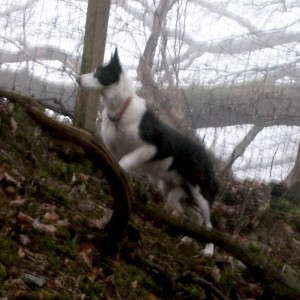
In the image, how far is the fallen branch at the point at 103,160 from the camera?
3.58 m

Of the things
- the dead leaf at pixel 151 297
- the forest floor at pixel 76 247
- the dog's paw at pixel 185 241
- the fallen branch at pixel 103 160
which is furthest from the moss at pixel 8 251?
the dog's paw at pixel 185 241

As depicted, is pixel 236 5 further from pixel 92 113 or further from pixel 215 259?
pixel 215 259

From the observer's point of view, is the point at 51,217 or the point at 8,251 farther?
the point at 51,217

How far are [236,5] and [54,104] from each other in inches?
135

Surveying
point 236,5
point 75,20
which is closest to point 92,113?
point 75,20

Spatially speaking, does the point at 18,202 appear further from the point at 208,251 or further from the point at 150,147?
the point at 150,147

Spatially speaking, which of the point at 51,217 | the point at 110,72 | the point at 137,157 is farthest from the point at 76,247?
the point at 110,72

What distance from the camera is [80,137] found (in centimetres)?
358

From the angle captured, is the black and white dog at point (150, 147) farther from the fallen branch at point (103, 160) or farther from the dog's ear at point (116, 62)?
the fallen branch at point (103, 160)

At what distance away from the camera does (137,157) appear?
621 centimetres

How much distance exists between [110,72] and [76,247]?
257 cm

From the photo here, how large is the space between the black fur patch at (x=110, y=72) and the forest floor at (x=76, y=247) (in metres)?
0.69

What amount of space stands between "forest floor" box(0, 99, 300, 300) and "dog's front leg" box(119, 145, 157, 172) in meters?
0.22

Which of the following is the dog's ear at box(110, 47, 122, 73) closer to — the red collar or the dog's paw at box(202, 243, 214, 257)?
the red collar
